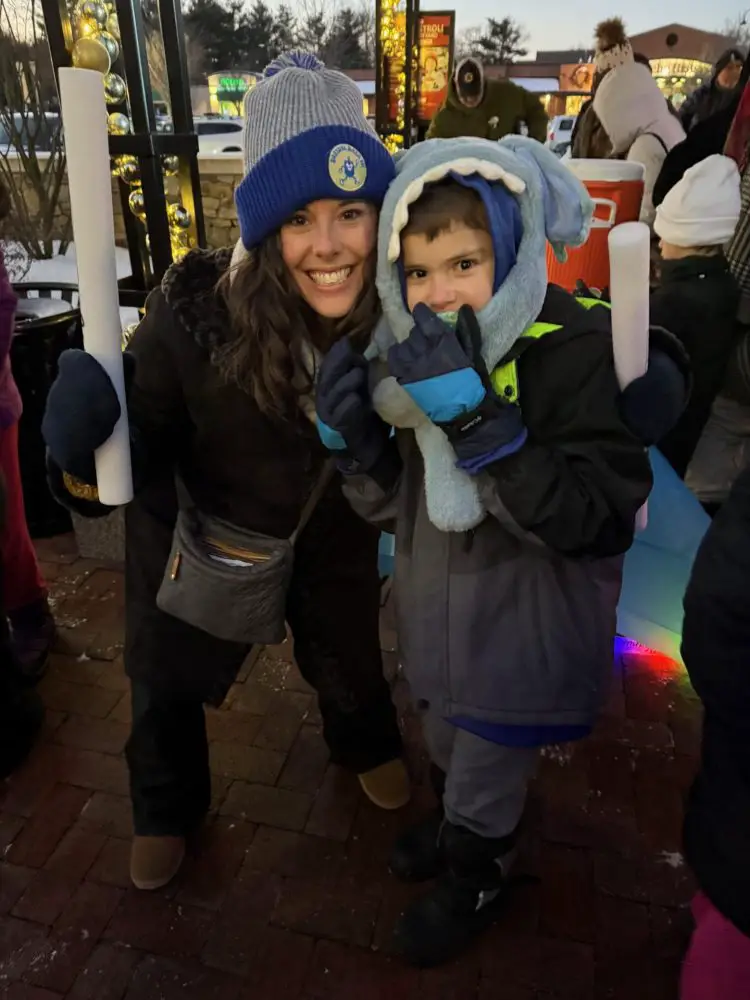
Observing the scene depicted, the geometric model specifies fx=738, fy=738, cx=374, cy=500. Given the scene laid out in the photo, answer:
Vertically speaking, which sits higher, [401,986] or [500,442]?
[500,442]

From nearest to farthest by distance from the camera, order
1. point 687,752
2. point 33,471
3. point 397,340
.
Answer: point 397,340 < point 687,752 < point 33,471

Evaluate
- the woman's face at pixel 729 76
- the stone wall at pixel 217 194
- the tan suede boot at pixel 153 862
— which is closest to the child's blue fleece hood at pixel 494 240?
the tan suede boot at pixel 153 862

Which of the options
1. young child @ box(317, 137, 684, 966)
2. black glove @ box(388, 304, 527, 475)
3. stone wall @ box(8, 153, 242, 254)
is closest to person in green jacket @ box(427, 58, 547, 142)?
stone wall @ box(8, 153, 242, 254)

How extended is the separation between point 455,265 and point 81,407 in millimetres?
736

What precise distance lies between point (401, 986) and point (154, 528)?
4.33ft

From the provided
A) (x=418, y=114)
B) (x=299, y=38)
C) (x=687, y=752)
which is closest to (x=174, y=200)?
(x=687, y=752)

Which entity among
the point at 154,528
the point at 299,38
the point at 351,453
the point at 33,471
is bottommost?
the point at 33,471

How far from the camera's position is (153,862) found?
82.3 inches

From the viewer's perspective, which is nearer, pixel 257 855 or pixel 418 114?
pixel 257 855

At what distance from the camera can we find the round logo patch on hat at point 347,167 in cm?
141

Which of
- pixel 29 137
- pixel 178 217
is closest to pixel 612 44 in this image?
pixel 178 217

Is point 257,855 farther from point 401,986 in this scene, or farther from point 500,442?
point 500,442

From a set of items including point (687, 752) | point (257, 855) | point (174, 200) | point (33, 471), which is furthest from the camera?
point (33, 471)

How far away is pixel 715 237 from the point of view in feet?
10.0
